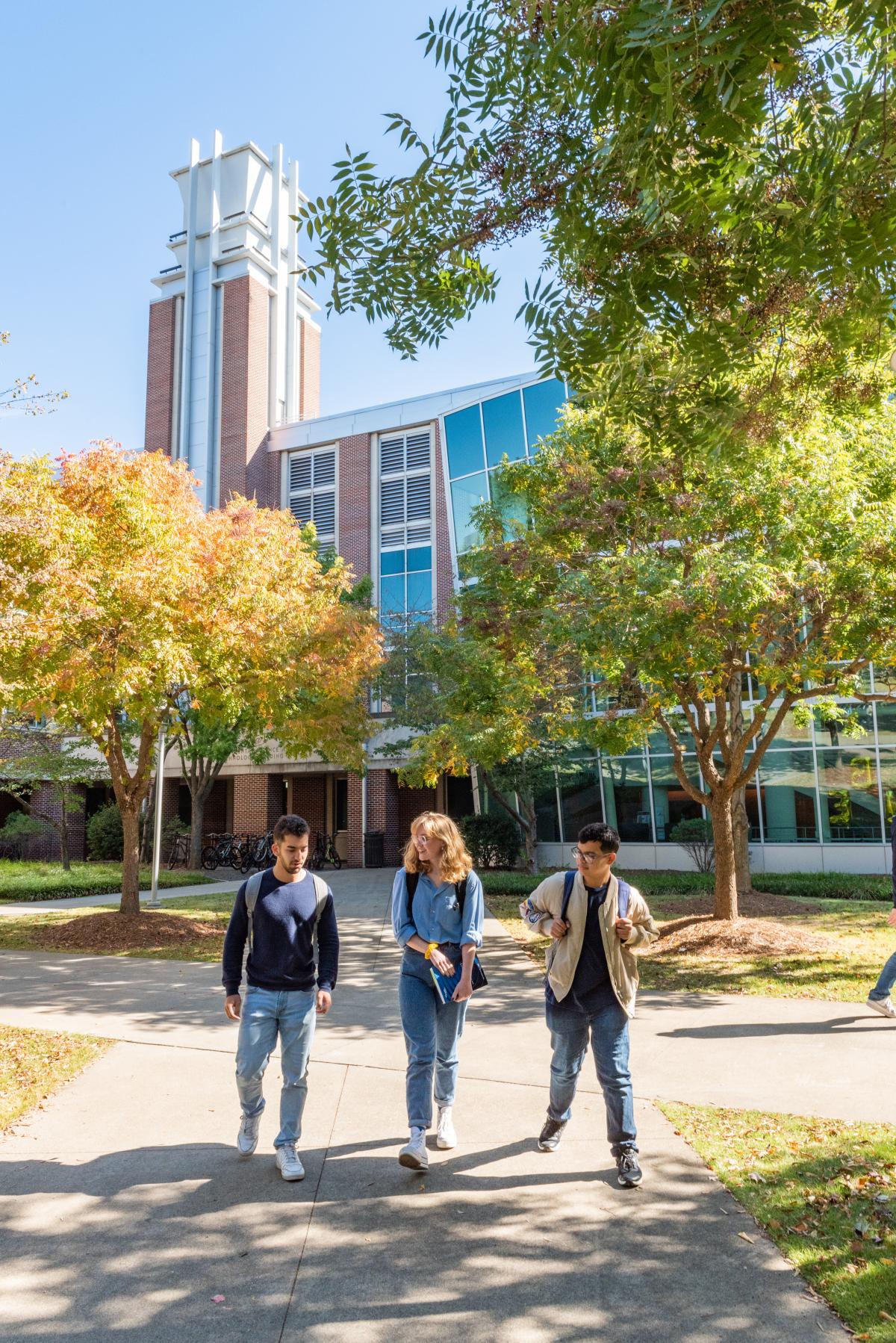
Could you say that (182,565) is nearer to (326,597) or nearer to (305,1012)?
(326,597)

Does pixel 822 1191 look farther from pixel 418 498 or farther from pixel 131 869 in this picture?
pixel 418 498

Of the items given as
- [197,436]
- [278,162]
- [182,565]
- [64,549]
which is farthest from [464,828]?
[278,162]

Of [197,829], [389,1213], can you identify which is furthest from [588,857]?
[197,829]

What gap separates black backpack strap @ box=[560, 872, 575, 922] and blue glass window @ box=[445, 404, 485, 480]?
23.3 m

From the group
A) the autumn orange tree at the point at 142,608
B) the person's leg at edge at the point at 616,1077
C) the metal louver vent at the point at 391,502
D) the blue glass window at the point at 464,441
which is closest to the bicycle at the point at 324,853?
the metal louver vent at the point at 391,502

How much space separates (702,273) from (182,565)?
7.51 metres

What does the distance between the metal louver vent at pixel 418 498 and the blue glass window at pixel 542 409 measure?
547 cm

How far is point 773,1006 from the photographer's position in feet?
26.6

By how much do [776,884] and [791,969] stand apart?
29.2ft

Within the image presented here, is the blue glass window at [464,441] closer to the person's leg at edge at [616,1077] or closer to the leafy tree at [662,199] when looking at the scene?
the leafy tree at [662,199]

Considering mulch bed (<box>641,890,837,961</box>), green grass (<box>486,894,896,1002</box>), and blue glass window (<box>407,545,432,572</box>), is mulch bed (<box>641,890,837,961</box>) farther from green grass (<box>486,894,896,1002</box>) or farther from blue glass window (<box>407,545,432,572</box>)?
blue glass window (<box>407,545,432,572</box>)

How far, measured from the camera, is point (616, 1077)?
4.32m

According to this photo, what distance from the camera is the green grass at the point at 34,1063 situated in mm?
5398

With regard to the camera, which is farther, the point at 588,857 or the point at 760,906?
the point at 760,906
